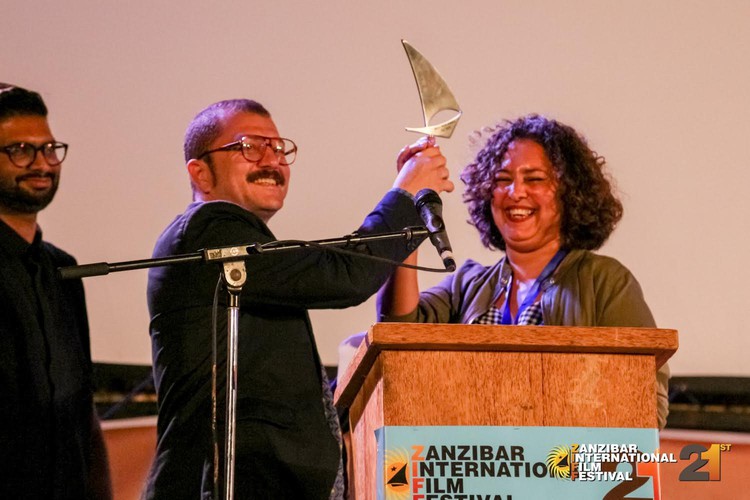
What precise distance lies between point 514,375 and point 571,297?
790mm

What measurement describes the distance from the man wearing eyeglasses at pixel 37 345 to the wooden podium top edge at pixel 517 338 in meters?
1.00

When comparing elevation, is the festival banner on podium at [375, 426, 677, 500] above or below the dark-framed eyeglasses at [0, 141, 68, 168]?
below

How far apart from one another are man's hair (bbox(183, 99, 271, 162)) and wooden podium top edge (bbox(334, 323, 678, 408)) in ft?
2.94

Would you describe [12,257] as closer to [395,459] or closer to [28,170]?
[28,170]

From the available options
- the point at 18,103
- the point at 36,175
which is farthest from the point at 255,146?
the point at 18,103

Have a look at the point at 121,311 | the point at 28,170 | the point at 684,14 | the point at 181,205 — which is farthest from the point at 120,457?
the point at 684,14

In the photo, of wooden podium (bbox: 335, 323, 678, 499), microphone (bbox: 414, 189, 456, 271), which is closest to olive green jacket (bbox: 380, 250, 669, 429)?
wooden podium (bbox: 335, 323, 678, 499)

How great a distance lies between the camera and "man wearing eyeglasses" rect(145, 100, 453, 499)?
2.13 meters

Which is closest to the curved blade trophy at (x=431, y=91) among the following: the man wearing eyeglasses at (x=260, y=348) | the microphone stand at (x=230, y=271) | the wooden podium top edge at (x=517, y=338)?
the man wearing eyeglasses at (x=260, y=348)

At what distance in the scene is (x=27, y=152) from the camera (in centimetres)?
275

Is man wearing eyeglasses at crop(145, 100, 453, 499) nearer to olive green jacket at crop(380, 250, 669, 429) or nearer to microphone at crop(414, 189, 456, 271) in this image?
microphone at crop(414, 189, 456, 271)

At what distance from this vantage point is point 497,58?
3477 millimetres

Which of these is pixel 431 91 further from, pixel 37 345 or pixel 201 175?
pixel 37 345

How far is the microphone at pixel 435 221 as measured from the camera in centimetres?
200
